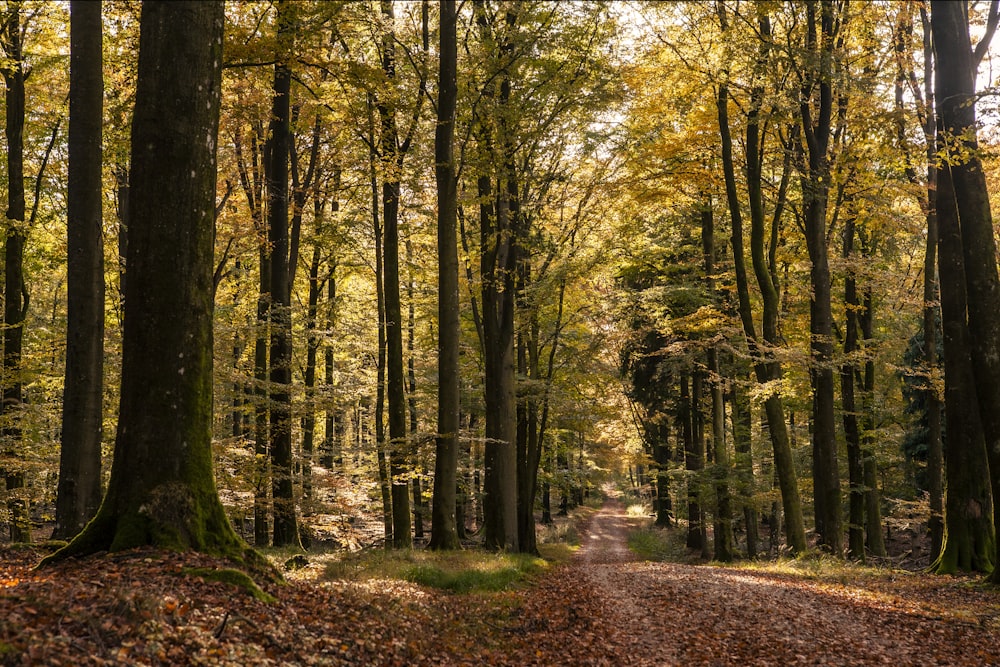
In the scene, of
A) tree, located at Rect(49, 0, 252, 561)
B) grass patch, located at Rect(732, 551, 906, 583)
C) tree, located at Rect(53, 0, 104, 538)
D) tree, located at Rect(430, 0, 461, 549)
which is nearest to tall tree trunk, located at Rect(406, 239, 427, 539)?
tree, located at Rect(430, 0, 461, 549)

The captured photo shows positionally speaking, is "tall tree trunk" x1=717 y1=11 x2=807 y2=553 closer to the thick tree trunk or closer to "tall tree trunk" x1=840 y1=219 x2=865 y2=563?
"tall tree trunk" x1=840 y1=219 x2=865 y2=563

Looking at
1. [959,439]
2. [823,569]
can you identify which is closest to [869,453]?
[823,569]

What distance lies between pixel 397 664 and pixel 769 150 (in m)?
16.3

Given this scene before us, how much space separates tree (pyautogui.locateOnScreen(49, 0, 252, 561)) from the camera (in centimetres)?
603

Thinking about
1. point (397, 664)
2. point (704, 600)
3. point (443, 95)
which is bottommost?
point (704, 600)

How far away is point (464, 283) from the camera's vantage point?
2098cm

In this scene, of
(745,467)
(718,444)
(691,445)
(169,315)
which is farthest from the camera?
(691,445)

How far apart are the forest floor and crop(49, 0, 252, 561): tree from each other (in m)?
0.45

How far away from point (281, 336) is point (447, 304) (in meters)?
3.98

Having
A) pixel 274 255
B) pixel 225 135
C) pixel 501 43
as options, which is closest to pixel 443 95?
pixel 501 43

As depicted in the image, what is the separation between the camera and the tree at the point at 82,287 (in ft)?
29.9

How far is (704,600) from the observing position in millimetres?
10102

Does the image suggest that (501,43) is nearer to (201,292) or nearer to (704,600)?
(201,292)

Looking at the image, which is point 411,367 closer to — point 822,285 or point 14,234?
point 14,234
